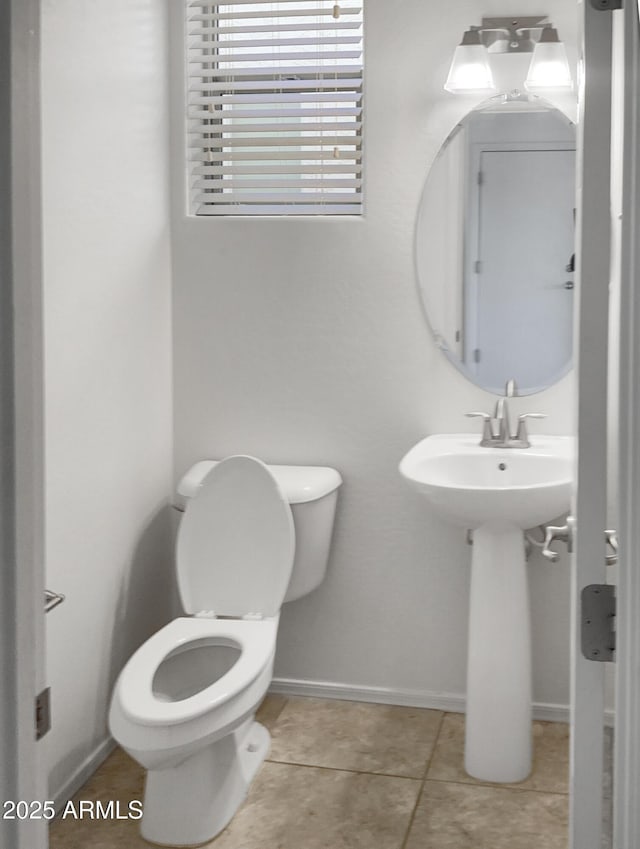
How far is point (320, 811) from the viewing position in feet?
8.15

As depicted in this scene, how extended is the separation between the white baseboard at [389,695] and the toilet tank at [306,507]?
40 centimetres

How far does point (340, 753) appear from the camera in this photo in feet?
9.14

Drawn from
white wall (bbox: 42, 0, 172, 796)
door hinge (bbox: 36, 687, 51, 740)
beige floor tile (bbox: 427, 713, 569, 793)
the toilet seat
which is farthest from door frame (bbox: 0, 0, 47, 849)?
beige floor tile (bbox: 427, 713, 569, 793)

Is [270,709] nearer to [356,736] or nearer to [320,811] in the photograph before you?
[356,736]

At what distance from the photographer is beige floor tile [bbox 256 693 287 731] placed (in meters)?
2.98

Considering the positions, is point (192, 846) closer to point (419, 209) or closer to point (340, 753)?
point (340, 753)

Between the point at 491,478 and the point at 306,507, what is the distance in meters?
0.53

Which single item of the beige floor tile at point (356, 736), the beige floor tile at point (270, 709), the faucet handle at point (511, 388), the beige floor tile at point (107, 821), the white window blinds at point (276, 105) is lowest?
the beige floor tile at point (107, 821)

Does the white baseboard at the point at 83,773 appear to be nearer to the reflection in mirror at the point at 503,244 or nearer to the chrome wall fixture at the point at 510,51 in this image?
the reflection in mirror at the point at 503,244

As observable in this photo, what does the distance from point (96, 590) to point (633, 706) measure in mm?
1836

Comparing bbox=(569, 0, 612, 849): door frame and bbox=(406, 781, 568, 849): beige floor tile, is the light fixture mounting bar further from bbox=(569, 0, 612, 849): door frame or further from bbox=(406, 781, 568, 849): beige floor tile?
bbox=(406, 781, 568, 849): beige floor tile

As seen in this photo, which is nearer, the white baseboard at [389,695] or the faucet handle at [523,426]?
the faucet handle at [523,426]

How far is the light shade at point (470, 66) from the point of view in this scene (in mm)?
2710

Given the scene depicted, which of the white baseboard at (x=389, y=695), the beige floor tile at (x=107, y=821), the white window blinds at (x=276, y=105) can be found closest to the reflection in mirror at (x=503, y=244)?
the white window blinds at (x=276, y=105)
